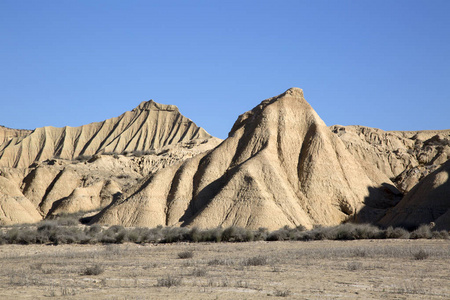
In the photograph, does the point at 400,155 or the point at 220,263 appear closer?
the point at 220,263

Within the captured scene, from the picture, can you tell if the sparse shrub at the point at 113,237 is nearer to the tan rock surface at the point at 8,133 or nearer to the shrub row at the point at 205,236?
the shrub row at the point at 205,236

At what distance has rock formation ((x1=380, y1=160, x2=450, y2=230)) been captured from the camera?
118 ft

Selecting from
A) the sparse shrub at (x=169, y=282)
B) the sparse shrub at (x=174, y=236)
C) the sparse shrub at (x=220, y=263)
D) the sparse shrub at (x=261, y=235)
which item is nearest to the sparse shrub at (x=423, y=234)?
the sparse shrub at (x=261, y=235)

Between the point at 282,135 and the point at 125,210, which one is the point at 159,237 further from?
the point at 282,135

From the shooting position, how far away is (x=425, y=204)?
3669cm

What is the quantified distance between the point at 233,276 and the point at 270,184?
79.1ft

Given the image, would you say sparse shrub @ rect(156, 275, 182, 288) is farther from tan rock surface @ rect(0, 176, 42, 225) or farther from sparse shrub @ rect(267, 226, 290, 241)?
tan rock surface @ rect(0, 176, 42, 225)

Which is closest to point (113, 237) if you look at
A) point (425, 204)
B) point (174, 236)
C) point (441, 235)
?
point (174, 236)

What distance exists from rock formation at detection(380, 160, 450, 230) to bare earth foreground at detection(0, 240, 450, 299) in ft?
43.6

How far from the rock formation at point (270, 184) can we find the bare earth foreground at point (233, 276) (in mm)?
13738

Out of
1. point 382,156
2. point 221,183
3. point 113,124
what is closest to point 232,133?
point 221,183

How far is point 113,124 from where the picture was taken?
129m

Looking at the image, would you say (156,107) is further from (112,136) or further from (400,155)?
(400,155)

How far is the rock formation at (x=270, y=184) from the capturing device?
128 ft
